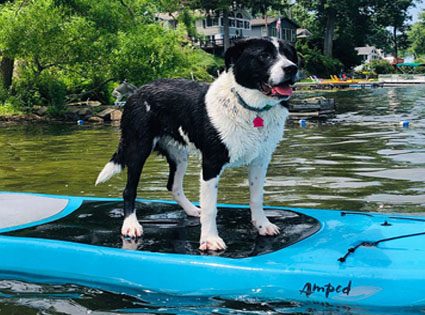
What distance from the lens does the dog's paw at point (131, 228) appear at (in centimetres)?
548

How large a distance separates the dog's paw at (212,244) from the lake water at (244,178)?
48cm

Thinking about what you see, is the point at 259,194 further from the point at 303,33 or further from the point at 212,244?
the point at 303,33

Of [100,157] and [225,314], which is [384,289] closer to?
[225,314]

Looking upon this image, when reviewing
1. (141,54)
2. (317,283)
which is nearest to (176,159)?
(317,283)

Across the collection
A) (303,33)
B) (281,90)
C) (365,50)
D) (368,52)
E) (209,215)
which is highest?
(303,33)

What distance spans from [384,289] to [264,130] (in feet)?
5.41

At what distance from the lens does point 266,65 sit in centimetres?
464

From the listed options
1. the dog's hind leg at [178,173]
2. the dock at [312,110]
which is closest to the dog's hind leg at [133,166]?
the dog's hind leg at [178,173]

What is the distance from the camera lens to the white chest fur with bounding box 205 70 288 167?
494cm

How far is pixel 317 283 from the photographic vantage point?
4.43 meters

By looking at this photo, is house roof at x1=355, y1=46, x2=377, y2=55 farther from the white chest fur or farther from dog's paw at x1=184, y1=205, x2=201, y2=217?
the white chest fur

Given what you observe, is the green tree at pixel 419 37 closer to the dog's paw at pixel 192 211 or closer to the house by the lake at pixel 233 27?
the house by the lake at pixel 233 27

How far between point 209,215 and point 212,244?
250mm

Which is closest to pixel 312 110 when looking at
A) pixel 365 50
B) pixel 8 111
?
pixel 8 111
